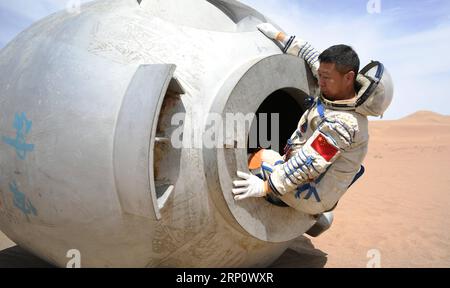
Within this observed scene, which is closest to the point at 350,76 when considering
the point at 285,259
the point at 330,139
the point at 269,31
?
the point at 330,139

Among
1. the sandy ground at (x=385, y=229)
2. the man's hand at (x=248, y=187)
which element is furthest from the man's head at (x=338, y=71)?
the sandy ground at (x=385, y=229)

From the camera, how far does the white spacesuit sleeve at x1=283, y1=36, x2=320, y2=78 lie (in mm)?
2939

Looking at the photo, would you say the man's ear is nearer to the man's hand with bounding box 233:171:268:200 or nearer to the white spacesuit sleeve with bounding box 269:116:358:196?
the white spacesuit sleeve with bounding box 269:116:358:196

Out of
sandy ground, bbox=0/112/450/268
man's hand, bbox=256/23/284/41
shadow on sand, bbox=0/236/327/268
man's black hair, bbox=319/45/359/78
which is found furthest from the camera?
sandy ground, bbox=0/112/450/268

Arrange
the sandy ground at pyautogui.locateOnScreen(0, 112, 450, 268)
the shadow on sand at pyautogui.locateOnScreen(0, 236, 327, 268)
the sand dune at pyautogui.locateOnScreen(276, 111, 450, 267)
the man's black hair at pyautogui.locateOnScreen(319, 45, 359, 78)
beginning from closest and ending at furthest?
the man's black hair at pyautogui.locateOnScreen(319, 45, 359, 78) → the shadow on sand at pyautogui.locateOnScreen(0, 236, 327, 268) → the sandy ground at pyautogui.locateOnScreen(0, 112, 450, 268) → the sand dune at pyautogui.locateOnScreen(276, 111, 450, 267)

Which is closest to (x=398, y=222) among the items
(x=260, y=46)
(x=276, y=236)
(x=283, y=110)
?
(x=283, y=110)

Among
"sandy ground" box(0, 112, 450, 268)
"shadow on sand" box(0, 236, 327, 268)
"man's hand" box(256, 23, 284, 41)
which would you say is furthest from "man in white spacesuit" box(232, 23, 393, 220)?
"sandy ground" box(0, 112, 450, 268)

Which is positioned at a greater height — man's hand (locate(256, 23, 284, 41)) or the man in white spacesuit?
man's hand (locate(256, 23, 284, 41))

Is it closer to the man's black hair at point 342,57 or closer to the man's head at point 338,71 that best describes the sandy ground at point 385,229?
the man's head at point 338,71

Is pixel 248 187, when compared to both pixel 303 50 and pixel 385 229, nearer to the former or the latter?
pixel 303 50

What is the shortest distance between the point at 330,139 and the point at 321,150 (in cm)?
8

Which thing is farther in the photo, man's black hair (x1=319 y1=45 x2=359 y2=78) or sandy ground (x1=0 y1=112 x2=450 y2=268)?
sandy ground (x1=0 y1=112 x2=450 y2=268)

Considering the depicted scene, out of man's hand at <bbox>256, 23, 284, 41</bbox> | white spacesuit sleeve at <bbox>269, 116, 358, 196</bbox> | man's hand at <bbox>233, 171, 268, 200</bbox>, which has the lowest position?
man's hand at <bbox>233, 171, 268, 200</bbox>

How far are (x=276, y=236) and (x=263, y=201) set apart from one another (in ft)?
0.86
